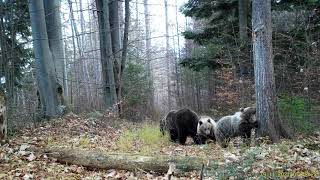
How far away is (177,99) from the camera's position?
31703mm

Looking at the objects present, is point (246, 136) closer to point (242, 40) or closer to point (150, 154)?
point (150, 154)

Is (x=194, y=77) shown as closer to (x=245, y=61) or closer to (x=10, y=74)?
(x=245, y=61)

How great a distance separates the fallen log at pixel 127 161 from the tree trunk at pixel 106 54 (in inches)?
411

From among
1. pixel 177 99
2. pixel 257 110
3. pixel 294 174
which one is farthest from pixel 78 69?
pixel 294 174

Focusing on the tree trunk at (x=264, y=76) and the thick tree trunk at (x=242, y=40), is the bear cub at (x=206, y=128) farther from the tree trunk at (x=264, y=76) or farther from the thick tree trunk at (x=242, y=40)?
the thick tree trunk at (x=242, y=40)

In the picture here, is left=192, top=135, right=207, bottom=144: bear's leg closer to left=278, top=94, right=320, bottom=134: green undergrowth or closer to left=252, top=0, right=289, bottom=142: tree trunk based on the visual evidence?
left=252, top=0, right=289, bottom=142: tree trunk

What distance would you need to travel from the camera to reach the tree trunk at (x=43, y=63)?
13430 millimetres

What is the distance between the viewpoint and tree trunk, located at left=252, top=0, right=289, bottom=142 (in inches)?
389

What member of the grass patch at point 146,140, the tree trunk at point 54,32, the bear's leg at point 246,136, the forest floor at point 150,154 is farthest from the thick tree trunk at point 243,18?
the tree trunk at point 54,32

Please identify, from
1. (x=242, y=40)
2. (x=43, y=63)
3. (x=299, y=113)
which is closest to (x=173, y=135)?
(x=299, y=113)

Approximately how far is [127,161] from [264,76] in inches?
176

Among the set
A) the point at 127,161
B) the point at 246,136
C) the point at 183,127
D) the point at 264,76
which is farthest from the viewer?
the point at 183,127

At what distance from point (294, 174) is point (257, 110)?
4.48 meters

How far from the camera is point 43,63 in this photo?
45.2 ft
